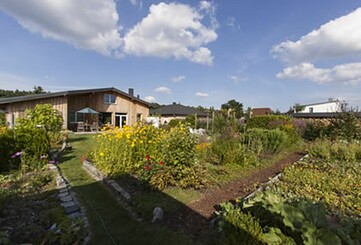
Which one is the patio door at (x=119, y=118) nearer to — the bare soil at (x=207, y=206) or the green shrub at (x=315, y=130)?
the green shrub at (x=315, y=130)

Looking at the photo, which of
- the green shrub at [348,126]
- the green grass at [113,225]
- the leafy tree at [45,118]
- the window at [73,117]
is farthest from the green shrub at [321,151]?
the window at [73,117]

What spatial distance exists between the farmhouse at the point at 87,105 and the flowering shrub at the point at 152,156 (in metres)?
14.1

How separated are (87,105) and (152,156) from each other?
17977mm

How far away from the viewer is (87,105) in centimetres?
2036

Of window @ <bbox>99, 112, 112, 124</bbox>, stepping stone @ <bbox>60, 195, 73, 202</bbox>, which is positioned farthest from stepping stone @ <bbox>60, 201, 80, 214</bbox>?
window @ <bbox>99, 112, 112, 124</bbox>

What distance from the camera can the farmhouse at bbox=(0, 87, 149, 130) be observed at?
1603 centimetres

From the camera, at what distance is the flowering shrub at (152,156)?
405 centimetres

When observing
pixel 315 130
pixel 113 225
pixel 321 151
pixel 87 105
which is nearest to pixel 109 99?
pixel 87 105

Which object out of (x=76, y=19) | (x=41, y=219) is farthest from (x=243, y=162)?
(x=76, y=19)

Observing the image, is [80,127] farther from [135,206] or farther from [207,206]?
[207,206]

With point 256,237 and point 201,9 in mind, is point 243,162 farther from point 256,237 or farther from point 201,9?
point 201,9

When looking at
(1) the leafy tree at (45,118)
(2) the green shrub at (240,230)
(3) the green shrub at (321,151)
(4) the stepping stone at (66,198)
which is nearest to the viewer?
(2) the green shrub at (240,230)

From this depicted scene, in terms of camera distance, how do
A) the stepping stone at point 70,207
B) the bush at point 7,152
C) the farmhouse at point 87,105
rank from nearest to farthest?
the stepping stone at point 70,207
the bush at point 7,152
the farmhouse at point 87,105

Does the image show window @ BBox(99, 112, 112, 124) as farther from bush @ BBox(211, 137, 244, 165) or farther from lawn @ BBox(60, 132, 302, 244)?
bush @ BBox(211, 137, 244, 165)
